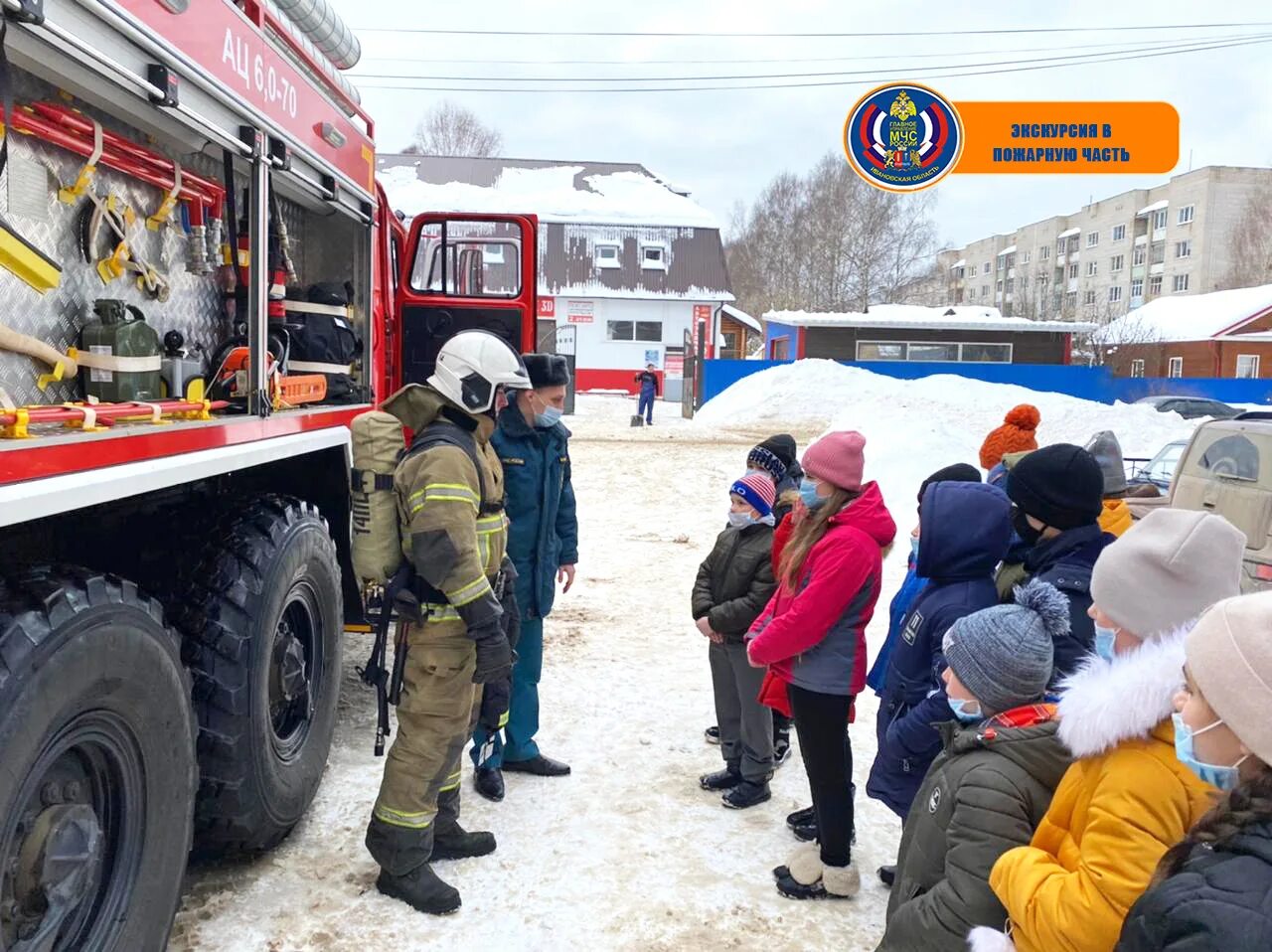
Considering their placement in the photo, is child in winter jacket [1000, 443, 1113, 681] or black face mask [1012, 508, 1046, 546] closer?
child in winter jacket [1000, 443, 1113, 681]

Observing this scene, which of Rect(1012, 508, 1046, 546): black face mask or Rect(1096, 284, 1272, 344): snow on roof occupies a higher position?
Rect(1096, 284, 1272, 344): snow on roof

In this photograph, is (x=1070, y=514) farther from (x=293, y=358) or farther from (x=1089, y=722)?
(x=293, y=358)

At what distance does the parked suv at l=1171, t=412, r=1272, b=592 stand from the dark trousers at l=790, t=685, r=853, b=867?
394cm

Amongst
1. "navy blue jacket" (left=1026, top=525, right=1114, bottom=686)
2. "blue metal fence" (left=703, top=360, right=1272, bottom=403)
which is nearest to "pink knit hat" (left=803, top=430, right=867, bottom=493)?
"navy blue jacket" (left=1026, top=525, right=1114, bottom=686)

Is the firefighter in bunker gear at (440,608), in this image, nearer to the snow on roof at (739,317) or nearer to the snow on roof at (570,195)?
the snow on roof at (570,195)

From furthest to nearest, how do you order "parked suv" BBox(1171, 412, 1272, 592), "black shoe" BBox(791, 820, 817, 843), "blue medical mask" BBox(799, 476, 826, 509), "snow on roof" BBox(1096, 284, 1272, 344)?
"snow on roof" BBox(1096, 284, 1272, 344), "parked suv" BBox(1171, 412, 1272, 592), "black shoe" BBox(791, 820, 817, 843), "blue medical mask" BBox(799, 476, 826, 509)

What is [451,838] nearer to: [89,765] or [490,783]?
[490,783]

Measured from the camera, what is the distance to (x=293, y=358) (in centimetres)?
423

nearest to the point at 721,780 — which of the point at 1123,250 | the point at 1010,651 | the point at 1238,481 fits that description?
the point at 1010,651

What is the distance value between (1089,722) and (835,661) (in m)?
1.58

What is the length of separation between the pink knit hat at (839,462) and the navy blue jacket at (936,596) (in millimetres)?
382

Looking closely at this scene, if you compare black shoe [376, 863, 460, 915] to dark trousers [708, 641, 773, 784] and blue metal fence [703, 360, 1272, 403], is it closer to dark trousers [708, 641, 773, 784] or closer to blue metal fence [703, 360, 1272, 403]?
dark trousers [708, 641, 773, 784]

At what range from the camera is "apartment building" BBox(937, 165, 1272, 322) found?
62.2 meters

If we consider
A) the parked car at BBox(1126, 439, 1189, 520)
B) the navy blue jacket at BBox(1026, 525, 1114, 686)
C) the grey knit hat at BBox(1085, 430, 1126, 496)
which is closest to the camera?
the navy blue jacket at BBox(1026, 525, 1114, 686)
